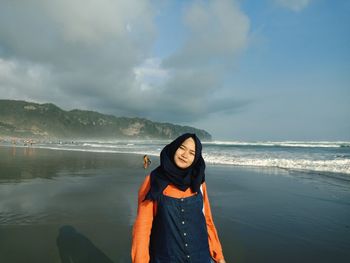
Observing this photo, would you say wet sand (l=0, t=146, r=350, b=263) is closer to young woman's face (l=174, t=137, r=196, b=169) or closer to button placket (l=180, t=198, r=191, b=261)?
button placket (l=180, t=198, r=191, b=261)

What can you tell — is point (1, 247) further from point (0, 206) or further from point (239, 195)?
point (239, 195)

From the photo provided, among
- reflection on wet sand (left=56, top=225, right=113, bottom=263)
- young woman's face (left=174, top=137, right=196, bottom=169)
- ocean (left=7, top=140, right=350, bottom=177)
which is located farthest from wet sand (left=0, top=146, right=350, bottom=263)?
ocean (left=7, top=140, right=350, bottom=177)

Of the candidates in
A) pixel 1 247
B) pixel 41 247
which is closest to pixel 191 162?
pixel 41 247

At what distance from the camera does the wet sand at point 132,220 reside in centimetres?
493

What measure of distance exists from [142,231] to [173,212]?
31 cm

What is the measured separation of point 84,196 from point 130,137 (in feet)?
627

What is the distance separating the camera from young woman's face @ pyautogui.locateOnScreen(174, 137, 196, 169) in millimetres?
2400

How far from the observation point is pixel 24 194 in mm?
9281

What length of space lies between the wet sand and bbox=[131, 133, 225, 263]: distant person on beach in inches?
108

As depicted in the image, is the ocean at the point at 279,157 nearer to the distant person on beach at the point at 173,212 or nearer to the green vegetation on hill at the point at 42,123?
the distant person on beach at the point at 173,212

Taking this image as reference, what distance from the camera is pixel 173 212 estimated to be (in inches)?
92.2

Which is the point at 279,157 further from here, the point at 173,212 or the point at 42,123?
the point at 42,123

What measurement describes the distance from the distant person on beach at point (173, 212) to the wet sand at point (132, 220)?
2.73 metres

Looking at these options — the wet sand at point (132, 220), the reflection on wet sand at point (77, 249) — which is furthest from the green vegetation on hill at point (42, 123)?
the reflection on wet sand at point (77, 249)
